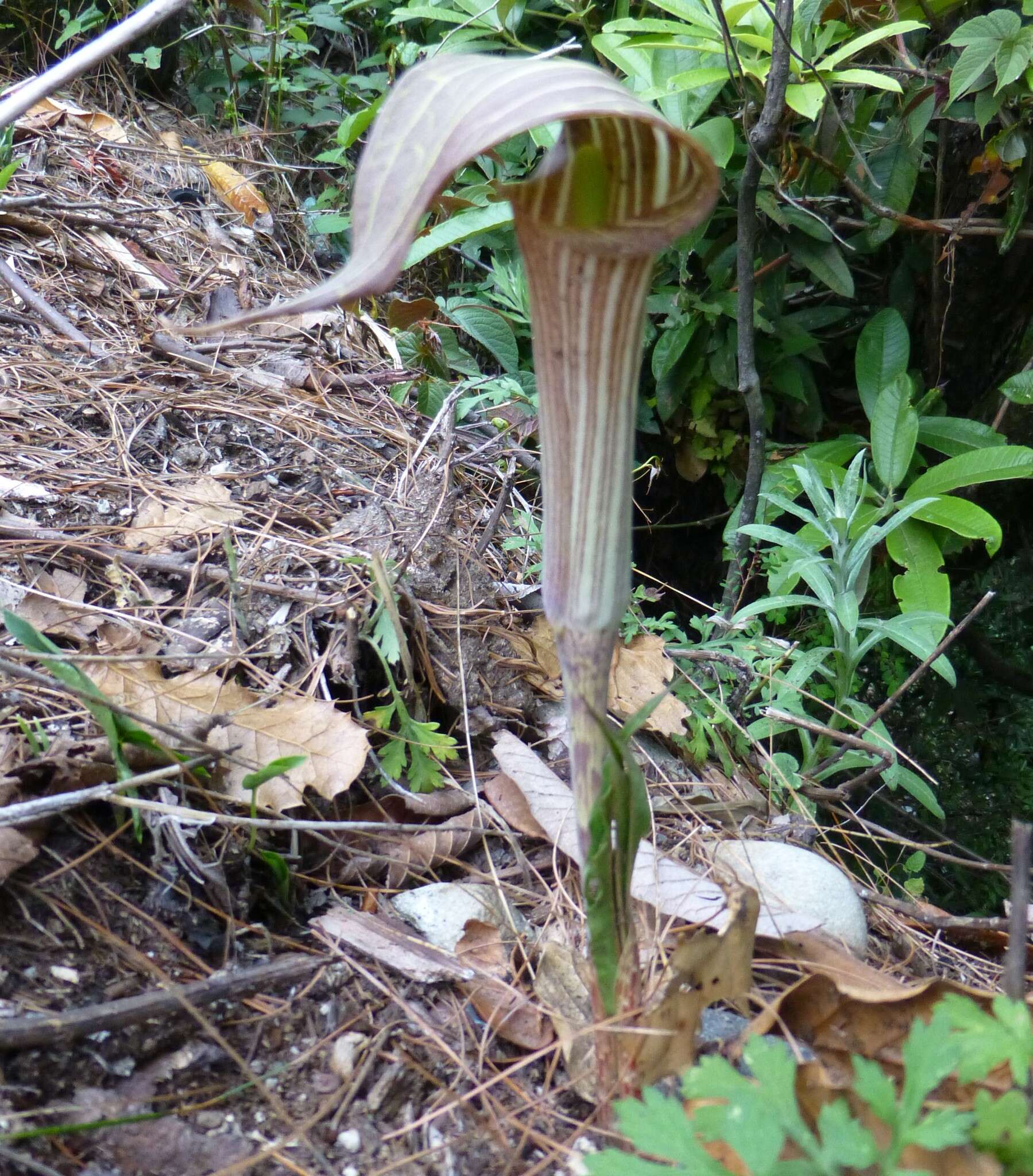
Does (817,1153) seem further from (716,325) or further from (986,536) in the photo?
(716,325)

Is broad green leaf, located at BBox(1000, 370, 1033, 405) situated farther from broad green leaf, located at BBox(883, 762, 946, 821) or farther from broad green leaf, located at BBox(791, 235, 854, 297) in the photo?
broad green leaf, located at BBox(883, 762, 946, 821)

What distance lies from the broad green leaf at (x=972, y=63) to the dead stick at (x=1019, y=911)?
6.12 feet

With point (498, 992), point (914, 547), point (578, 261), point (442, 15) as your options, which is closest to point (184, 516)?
point (498, 992)

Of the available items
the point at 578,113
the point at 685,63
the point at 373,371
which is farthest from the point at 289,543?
the point at 685,63

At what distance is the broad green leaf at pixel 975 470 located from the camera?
2.17 m

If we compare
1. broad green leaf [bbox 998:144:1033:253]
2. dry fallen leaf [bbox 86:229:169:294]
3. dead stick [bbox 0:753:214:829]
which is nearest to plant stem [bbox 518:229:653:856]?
dead stick [bbox 0:753:214:829]

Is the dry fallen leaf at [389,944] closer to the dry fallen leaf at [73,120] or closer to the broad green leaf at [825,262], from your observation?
the broad green leaf at [825,262]

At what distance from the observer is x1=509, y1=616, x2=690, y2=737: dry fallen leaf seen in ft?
5.57

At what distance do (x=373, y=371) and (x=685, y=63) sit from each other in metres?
1.10

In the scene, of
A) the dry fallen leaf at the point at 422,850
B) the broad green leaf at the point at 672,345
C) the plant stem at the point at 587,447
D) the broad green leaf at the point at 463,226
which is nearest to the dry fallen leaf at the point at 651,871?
the dry fallen leaf at the point at 422,850

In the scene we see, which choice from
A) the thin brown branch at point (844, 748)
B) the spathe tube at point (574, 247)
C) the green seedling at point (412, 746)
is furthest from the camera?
the thin brown branch at point (844, 748)

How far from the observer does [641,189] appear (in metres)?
0.77

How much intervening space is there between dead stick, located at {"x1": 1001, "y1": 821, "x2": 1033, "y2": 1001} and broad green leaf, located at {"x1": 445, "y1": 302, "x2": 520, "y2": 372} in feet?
6.70

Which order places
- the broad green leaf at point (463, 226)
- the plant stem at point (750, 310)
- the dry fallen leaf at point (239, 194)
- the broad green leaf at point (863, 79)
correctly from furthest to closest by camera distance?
the dry fallen leaf at point (239, 194), the broad green leaf at point (463, 226), the plant stem at point (750, 310), the broad green leaf at point (863, 79)
